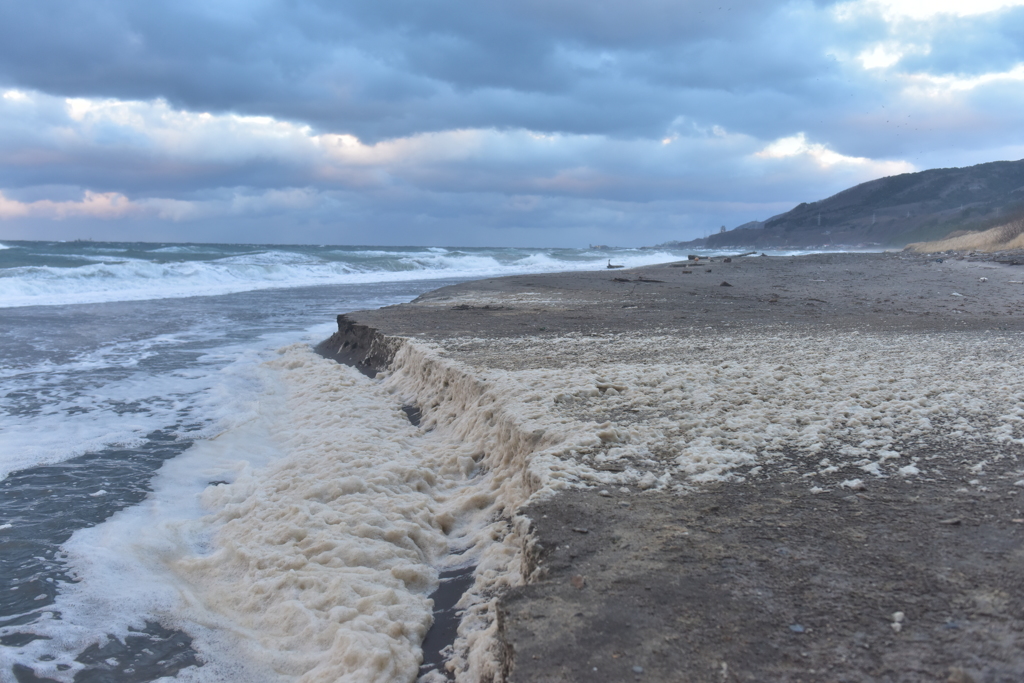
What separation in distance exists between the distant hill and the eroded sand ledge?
76732mm

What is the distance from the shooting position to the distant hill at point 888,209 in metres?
78.9

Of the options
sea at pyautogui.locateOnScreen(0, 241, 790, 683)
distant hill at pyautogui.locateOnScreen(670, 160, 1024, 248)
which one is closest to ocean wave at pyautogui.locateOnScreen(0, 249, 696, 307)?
sea at pyautogui.locateOnScreen(0, 241, 790, 683)

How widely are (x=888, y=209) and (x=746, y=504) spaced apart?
11271 centimetres

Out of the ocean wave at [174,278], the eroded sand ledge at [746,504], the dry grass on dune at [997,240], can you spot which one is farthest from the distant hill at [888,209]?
the eroded sand ledge at [746,504]

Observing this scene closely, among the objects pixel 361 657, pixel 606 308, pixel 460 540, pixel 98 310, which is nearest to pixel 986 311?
pixel 606 308

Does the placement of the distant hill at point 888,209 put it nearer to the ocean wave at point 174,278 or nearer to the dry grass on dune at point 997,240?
the dry grass on dune at point 997,240

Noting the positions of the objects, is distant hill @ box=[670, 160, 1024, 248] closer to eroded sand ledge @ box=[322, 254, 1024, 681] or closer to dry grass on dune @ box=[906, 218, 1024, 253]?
dry grass on dune @ box=[906, 218, 1024, 253]

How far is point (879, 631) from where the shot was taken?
62.7 inches

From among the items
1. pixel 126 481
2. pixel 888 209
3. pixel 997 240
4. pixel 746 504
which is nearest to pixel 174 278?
pixel 126 481

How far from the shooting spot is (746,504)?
7.91ft

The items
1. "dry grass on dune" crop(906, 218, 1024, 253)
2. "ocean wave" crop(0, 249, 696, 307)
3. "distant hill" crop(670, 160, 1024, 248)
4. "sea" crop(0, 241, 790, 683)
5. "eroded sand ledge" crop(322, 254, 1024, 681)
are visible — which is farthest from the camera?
"distant hill" crop(670, 160, 1024, 248)

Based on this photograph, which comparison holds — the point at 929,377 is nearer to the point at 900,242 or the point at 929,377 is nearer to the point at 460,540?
the point at 460,540

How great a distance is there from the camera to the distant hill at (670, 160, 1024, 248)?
78.9 meters

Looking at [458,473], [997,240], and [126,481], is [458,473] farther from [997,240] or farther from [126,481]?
[997,240]
